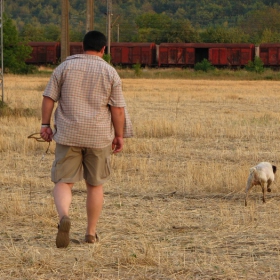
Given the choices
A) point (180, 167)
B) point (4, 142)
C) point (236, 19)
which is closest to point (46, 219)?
point (180, 167)


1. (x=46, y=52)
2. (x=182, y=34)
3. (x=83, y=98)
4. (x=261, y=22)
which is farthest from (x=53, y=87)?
(x=261, y=22)

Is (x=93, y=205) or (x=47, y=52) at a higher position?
(x=93, y=205)

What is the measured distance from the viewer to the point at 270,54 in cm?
6569

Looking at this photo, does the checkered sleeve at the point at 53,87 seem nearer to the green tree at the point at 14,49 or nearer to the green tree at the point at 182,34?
the green tree at the point at 14,49

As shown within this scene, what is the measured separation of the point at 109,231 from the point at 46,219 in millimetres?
715

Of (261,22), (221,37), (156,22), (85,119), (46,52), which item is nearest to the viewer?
(85,119)

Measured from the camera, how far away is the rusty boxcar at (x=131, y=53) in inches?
2628

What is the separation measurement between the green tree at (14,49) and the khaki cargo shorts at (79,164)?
51.6 metres

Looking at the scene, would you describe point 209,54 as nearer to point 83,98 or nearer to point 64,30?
point 64,30

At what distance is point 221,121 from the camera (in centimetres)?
2003

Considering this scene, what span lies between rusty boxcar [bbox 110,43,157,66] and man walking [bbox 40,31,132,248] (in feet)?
196

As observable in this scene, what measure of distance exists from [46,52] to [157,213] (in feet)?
199

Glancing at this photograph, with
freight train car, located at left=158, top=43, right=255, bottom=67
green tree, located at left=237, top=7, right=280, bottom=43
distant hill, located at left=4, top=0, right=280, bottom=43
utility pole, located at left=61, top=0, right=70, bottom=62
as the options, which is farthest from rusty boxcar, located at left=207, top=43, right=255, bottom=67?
distant hill, located at left=4, top=0, right=280, bottom=43

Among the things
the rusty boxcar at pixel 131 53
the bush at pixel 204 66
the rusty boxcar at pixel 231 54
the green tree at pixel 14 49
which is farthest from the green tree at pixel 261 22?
the green tree at pixel 14 49
